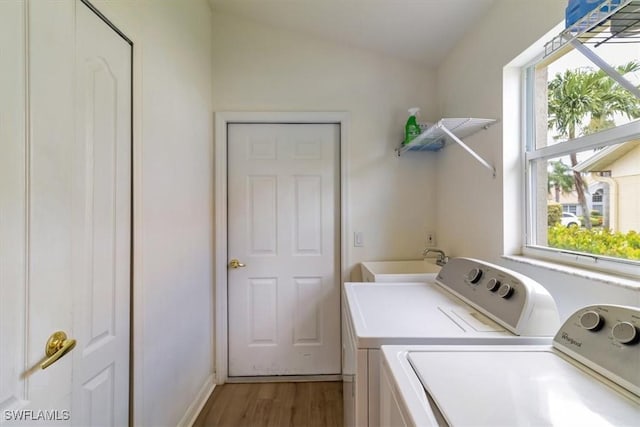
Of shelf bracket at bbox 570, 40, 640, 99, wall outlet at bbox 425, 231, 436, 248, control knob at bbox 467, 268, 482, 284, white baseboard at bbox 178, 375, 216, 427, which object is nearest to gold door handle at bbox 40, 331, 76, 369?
white baseboard at bbox 178, 375, 216, 427

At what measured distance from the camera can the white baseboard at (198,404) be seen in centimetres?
167

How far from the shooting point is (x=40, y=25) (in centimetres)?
76

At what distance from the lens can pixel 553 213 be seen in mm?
1275

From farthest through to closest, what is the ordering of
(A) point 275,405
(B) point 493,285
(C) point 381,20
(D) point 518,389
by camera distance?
(A) point 275,405 < (C) point 381,20 < (B) point 493,285 < (D) point 518,389

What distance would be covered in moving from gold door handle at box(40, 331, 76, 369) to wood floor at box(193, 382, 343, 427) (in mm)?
1296

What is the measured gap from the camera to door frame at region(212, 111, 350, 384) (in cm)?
212

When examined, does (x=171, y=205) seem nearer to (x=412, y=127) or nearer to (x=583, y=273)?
(x=412, y=127)

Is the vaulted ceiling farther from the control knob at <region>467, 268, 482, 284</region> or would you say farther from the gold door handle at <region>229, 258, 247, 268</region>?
the gold door handle at <region>229, 258, 247, 268</region>

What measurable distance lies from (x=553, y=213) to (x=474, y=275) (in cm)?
47

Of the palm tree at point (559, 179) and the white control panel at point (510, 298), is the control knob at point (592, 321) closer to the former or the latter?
the white control panel at point (510, 298)

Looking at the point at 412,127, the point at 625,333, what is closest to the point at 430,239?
the point at 412,127

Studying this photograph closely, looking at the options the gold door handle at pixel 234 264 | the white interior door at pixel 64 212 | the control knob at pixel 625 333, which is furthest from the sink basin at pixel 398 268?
the white interior door at pixel 64 212

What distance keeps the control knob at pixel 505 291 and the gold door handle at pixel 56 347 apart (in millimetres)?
1351

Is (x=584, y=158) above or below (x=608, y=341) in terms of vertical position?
above
